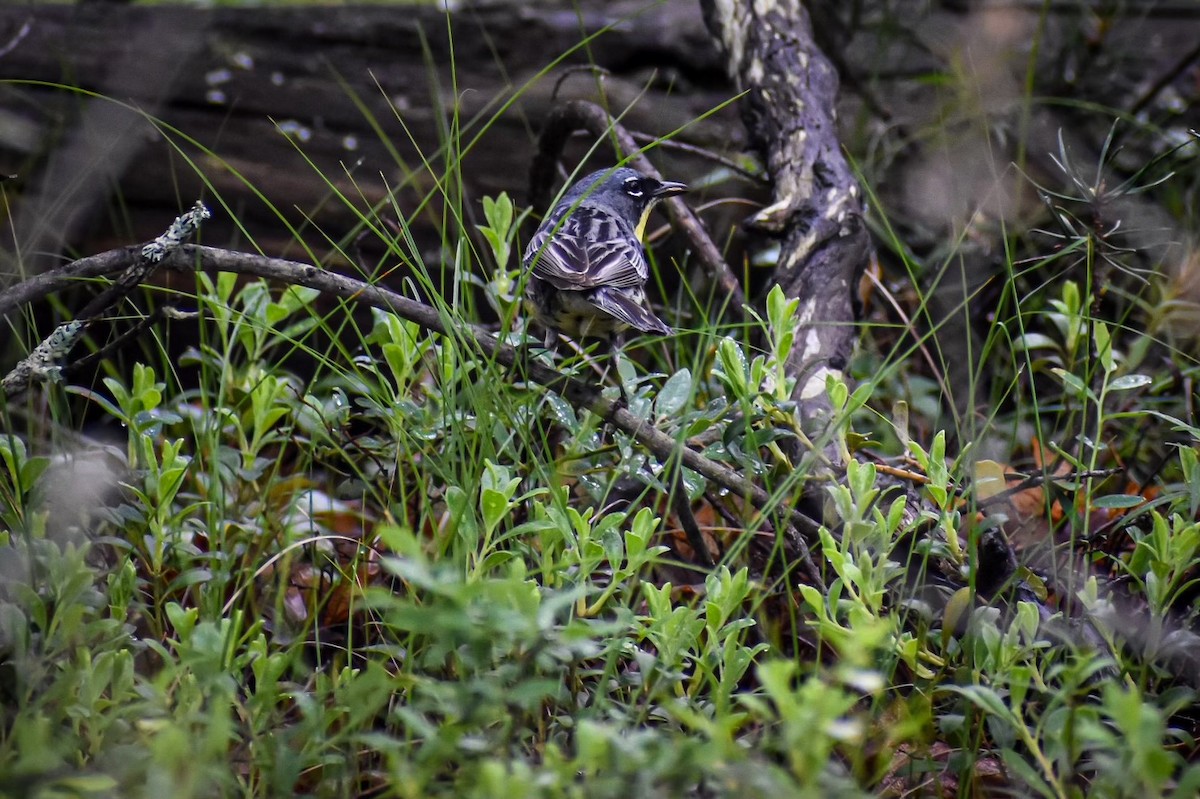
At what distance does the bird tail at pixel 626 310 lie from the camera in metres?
2.79

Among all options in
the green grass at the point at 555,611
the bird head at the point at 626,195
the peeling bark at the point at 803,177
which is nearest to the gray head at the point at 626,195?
the bird head at the point at 626,195

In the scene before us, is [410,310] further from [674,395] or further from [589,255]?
[589,255]

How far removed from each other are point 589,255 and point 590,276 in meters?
0.21

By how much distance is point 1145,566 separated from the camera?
262 centimetres

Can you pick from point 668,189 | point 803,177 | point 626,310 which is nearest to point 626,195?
point 668,189

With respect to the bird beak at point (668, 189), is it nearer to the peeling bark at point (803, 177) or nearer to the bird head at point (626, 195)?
the bird head at point (626, 195)

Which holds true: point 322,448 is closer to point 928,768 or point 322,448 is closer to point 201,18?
point 928,768

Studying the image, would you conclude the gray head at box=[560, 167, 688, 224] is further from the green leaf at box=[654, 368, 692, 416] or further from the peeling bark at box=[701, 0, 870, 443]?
the green leaf at box=[654, 368, 692, 416]

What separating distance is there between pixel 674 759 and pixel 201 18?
535 centimetres

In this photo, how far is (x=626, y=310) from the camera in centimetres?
288

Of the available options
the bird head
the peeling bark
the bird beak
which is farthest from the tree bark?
the bird beak

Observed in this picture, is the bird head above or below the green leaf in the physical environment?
above

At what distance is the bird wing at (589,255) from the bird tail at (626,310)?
4 centimetres

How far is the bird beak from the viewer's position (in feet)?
12.0
